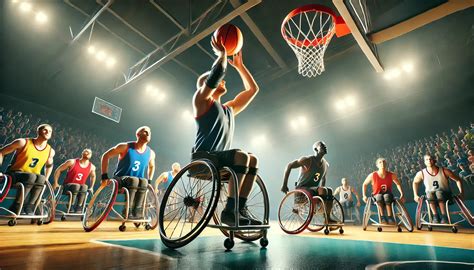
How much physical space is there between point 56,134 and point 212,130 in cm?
709

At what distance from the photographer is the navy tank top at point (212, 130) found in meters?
1.83

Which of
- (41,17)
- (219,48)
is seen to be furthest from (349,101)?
(41,17)

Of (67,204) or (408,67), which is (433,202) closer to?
(408,67)

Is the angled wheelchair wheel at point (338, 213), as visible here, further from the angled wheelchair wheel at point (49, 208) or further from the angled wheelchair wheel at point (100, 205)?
the angled wheelchair wheel at point (49, 208)

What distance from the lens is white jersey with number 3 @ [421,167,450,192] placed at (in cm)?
476

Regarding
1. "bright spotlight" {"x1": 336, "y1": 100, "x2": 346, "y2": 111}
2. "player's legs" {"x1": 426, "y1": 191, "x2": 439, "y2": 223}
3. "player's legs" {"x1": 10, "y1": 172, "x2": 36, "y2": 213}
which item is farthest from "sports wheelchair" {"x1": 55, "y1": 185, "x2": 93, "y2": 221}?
"bright spotlight" {"x1": 336, "y1": 100, "x2": 346, "y2": 111}

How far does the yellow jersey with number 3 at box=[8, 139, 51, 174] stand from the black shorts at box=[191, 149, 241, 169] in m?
3.20

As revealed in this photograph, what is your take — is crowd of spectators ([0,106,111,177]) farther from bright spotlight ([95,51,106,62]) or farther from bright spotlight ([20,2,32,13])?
bright spotlight ([20,2,32,13])

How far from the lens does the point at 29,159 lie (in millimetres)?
3398

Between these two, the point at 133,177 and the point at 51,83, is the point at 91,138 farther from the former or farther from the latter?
the point at 133,177

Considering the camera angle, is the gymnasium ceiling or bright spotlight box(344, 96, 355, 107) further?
bright spotlight box(344, 96, 355, 107)

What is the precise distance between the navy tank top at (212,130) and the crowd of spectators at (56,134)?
662 centimetres

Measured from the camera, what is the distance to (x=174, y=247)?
56.9 inches

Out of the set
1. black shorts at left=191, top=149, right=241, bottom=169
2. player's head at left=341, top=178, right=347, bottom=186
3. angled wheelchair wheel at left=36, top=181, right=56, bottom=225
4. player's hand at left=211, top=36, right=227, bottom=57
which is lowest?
angled wheelchair wheel at left=36, top=181, right=56, bottom=225
